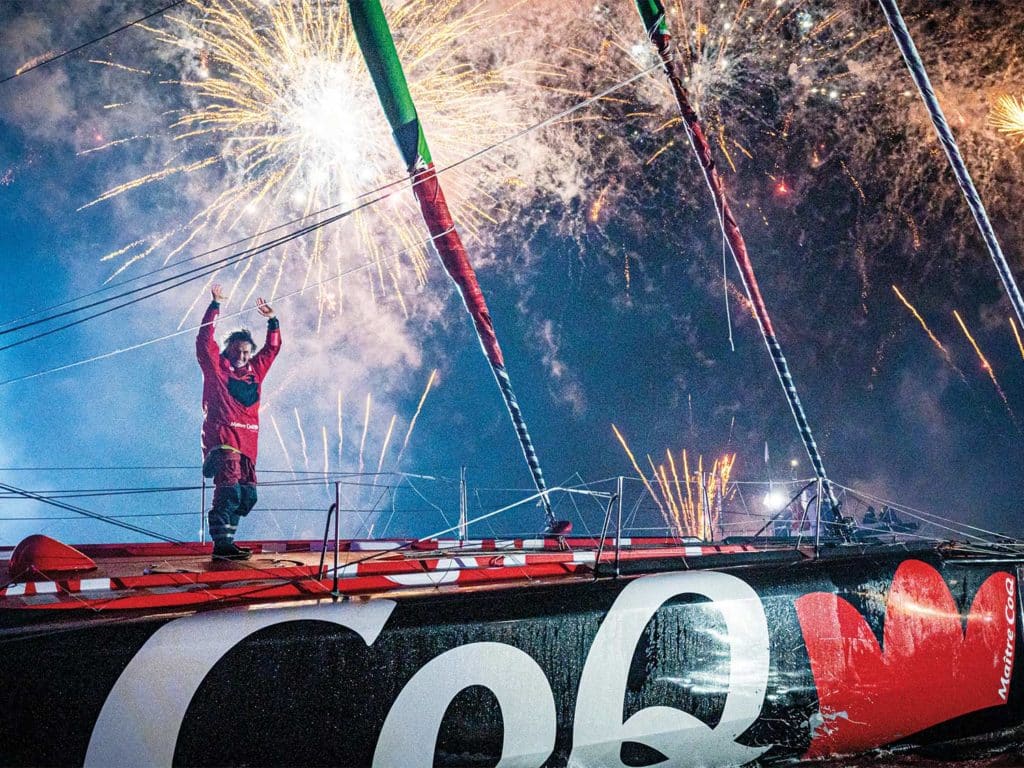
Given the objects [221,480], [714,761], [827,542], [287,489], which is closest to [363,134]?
[221,480]

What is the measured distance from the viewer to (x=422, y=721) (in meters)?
2.86

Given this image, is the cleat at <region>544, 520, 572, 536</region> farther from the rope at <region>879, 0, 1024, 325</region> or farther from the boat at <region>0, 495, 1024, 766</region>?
the rope at <region>879, 0, 1024, 325</region>

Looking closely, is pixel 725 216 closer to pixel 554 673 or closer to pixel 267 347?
pixel 267 347

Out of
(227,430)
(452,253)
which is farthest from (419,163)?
(227,430)

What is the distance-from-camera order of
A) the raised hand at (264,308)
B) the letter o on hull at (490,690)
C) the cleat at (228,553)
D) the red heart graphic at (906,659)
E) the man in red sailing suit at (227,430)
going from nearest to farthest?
the letter o on hull at (490,690) < the red heart graphic at (906,659) < the cleat at (228,553) < the man in red sailing suit at (227,430) < the raised hand at (264,308)

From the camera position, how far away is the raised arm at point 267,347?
5203mm

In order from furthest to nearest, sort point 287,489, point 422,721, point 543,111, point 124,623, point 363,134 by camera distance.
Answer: point 287,489
point 543,111
point 363,134
point 422,721
point 124,623

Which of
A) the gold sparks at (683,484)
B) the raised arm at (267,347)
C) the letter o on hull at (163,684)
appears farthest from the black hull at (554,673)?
the gold sparks at (683,484)

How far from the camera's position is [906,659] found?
4.05 m

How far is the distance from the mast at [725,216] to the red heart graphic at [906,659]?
1.63 m

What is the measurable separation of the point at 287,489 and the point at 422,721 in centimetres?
3652

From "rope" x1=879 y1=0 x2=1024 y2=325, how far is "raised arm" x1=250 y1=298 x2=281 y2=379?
5941 millimetres

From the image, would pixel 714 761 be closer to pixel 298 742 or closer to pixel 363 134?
pixel 298 742

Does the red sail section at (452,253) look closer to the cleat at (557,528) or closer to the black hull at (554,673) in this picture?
the cleat at (557,528)
